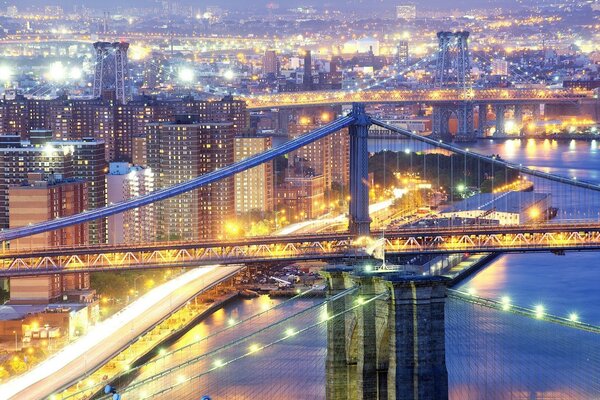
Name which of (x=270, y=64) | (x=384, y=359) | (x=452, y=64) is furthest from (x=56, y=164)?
(x=270, y=64)

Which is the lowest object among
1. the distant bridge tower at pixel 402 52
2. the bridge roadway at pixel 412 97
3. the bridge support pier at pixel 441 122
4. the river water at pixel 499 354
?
the river water at pixel 499 354

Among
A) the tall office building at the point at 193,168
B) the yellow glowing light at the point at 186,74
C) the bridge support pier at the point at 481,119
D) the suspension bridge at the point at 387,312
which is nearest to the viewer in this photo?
the suspension bridge at the point at 387,312

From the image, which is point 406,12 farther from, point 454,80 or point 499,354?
point 499,354

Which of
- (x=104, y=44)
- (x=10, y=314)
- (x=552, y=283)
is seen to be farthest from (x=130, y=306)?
(x=104, y=44)

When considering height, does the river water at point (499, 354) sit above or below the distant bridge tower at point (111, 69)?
below

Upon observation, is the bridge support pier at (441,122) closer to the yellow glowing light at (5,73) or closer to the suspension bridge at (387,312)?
the suspension bridge at (387,312)

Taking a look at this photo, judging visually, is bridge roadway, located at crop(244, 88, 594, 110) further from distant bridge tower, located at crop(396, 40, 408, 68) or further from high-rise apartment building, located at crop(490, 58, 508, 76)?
distant bridge tower, located at crop(396, 40, 408, 68)

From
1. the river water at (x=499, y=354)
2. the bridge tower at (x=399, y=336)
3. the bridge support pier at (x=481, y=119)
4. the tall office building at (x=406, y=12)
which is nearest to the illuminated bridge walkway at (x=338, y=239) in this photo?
the river water at (x=499, y=354)
